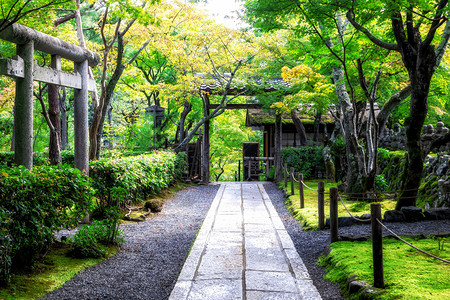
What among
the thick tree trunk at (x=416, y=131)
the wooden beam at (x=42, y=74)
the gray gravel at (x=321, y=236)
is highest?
the wooden beam at (x=42, y=74)

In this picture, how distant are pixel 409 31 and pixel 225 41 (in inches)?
338

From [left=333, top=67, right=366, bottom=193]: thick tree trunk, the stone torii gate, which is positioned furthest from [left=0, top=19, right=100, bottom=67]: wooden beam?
[left=333, top=67, right=366, bottom=193]: thick tree trunk

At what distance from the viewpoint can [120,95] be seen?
26375 millimetres

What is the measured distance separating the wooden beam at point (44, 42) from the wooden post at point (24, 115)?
0.57 ft

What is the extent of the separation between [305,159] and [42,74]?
12.5 meters

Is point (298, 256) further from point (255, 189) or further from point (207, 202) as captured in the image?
point (255, 189)

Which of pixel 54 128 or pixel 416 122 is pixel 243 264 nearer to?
pixel 416 122

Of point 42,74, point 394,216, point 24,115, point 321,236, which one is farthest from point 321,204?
point 42,74

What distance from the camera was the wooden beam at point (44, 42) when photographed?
586 centimetres

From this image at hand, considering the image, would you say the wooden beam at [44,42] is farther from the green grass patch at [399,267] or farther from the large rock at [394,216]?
the large rock at [394,216]

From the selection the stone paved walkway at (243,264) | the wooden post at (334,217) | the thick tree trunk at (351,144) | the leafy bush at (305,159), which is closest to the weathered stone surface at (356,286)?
the stone paved walkway at (243,264)

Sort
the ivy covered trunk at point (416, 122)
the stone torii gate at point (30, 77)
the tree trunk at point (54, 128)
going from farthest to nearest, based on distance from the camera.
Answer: the tree trunk at point (54, 128)
the ivy covered trunk at point (416, 122)
the stone torii gate at point (30, 77)

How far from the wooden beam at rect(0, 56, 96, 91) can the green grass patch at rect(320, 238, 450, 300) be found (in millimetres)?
5543

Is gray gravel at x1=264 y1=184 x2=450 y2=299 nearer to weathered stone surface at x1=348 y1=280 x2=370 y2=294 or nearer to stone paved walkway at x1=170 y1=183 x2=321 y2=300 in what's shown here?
stone paved walkway at x1=170 y1=183 x2=321 y2=300
